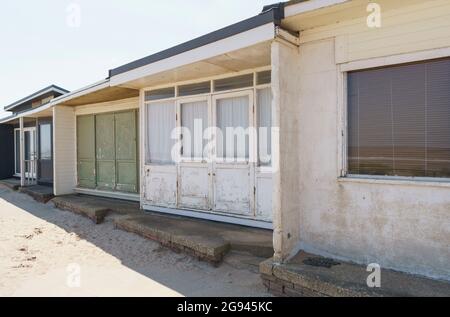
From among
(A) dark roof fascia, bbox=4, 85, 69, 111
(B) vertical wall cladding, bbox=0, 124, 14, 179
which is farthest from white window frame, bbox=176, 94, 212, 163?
(B) vertical wall cladding, bbox=0, 124, 14, 179

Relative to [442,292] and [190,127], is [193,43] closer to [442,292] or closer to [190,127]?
[190,127]

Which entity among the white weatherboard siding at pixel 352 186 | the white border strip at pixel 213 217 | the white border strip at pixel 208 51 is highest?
the white border strip at pixel 208 51

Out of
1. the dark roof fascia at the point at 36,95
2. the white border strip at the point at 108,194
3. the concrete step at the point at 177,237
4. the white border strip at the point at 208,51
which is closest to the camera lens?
the white border strip at the point at 208,51

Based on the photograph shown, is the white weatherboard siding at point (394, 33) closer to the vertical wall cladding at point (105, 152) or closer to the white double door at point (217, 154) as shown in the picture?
the white double door at point (217, 154)

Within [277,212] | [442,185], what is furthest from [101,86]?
[442,185]

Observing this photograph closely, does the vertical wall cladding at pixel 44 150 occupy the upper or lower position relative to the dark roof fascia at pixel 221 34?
lower

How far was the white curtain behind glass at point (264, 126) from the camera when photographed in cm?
515

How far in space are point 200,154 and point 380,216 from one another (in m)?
3.34

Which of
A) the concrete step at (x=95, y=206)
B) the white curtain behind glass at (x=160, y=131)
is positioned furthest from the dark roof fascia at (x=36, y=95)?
the white curtain behind glass at (x=160, y=131)

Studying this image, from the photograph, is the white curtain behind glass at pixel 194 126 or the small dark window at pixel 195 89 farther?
the white curtain behind glass at pixel 194 126

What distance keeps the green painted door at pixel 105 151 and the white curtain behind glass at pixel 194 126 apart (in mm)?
3393

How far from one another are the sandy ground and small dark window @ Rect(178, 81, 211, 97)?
8.90 feet

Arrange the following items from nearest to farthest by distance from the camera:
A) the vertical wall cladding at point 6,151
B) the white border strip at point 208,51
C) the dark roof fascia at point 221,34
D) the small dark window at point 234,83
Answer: the dark roof fascia at point 221,34 < the white border strip at point 208,51 < the small dark window at point 234,83 < the vertical wall cladding at point 6,151

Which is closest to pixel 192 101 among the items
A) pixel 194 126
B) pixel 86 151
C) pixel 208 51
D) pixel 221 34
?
pixel 194 126
